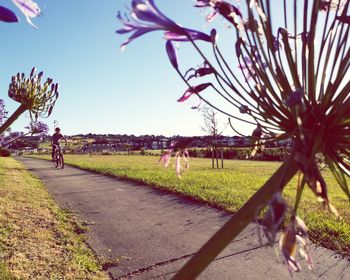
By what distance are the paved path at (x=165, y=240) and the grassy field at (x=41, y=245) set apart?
1.09ft

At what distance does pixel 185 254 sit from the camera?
238 inches

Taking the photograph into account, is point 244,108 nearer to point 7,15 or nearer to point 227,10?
point 227,10

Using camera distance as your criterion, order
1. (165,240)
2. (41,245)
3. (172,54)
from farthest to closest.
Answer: (165,240) → (41,245) → (172,54)

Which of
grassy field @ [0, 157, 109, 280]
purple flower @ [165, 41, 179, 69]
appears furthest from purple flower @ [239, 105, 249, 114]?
grassy field @ [0, 157, 109, 280]

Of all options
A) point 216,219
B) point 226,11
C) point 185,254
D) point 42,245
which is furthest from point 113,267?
point 226,11

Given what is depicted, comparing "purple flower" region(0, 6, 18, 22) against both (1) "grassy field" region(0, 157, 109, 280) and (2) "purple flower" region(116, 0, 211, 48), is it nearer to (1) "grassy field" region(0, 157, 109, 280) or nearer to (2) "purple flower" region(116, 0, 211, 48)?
(2) "purple flower" region(116, 0, 211, 48)

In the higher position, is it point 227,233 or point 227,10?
point 227,10

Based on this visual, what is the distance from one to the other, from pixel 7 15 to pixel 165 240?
629 cm

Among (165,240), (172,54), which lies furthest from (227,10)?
(165,240)

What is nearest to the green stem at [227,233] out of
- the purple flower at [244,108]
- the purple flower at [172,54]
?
the purple flower at [244,108]

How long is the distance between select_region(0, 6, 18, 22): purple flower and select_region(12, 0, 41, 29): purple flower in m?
0.09

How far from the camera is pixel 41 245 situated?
644cm

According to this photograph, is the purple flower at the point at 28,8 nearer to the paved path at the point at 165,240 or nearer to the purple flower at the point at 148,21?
the purple flower at the point at 148,21

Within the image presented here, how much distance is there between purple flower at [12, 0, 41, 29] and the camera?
963 mm
